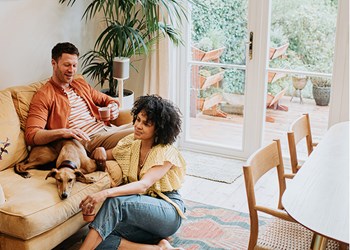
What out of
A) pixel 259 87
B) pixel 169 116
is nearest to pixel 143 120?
pixel 169 116

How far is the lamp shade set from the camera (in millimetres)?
3879

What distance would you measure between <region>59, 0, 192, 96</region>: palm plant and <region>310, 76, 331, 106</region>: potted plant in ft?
3.71

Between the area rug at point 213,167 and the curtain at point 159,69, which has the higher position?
the curtain at point 159,69

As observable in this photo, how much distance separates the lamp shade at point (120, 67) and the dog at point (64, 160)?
91 cm

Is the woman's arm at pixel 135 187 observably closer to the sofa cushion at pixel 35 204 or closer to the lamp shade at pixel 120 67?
the sofa cushion at pixel 35 204

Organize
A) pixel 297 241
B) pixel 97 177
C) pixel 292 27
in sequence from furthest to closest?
1. pixel 292 27
2. pixel 97 177
3. pixel 297 241

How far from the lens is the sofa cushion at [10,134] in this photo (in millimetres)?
3051

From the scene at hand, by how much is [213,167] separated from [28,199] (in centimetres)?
195

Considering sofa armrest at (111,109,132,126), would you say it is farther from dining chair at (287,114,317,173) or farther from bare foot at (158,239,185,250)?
dining chair at (287,114,317,173)

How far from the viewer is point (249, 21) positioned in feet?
13.7

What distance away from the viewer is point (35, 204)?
103 inches

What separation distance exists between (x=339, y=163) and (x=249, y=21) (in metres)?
2.06

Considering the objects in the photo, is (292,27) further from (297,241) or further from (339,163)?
(297,241)

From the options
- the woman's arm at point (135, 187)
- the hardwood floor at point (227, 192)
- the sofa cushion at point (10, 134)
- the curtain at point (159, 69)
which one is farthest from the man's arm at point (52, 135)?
the curtain at point (159, 69)
